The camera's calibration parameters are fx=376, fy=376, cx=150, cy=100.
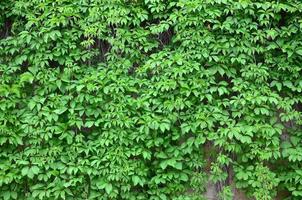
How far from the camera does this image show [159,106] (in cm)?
327

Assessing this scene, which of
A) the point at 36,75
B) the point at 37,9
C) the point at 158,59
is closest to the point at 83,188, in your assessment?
the point at 36,75

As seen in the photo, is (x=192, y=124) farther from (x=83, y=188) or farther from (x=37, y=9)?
(x=37, y=9)

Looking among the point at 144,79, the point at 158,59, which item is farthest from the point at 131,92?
the point at 158,59

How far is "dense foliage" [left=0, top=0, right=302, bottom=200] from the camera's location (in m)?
3.24

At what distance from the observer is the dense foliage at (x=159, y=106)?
3240 mm

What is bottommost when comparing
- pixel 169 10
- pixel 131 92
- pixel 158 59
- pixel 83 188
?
pixel 83 188

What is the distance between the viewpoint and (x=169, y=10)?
3475mm

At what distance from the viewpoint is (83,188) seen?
3.31m

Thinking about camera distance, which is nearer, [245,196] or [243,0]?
[243,0]

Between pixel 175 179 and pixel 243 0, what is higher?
pixel 243 0

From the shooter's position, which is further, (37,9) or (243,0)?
(37,9)

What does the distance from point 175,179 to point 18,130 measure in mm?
1466

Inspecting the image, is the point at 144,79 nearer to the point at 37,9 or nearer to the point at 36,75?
the point at 36,75

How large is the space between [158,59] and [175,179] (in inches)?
41.8
